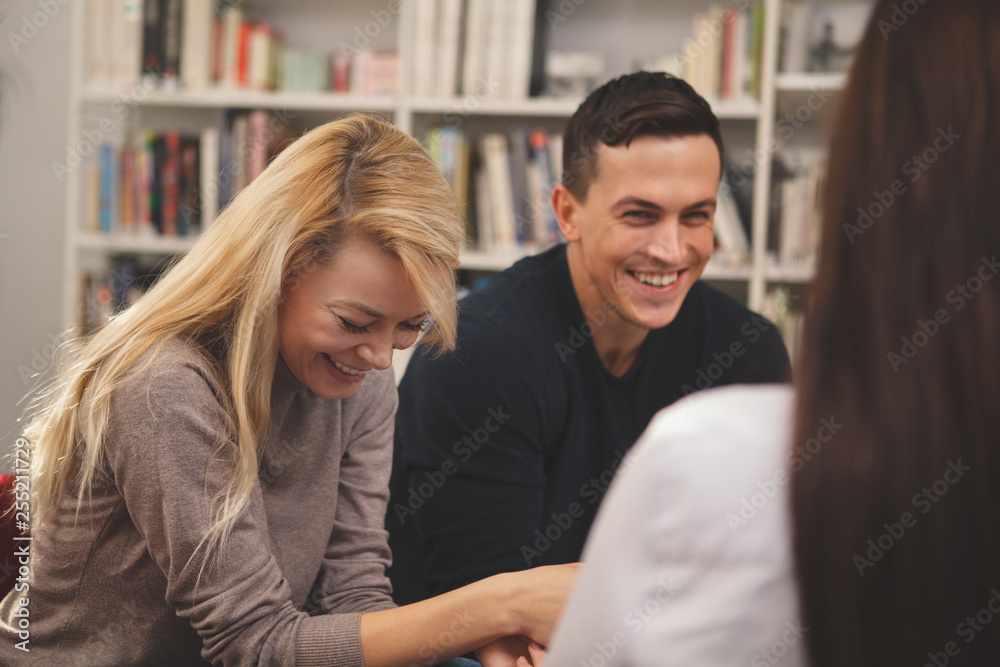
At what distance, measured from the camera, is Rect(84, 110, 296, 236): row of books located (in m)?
2.45

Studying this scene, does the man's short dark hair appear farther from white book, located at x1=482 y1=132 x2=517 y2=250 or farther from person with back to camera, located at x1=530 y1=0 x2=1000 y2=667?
person with back to camera, located at x1=530 y1=0 x2=1000 y2=667

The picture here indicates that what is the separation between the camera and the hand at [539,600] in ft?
3.22

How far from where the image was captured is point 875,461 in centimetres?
48

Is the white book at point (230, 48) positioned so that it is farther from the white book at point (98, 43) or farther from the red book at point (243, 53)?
the white book at point (98, 43)

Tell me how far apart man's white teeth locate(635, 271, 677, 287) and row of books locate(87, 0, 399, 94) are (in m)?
1.22

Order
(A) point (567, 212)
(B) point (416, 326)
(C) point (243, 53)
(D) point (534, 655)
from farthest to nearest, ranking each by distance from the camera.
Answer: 1. (C) point (243, 53)
2. (A) point (567, 212)
3. (B) point (416, 326)
4. (D) point (534, 655)

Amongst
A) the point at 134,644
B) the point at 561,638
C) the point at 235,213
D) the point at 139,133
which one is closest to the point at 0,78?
the point at 139,133

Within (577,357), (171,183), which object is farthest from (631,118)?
(171,183)

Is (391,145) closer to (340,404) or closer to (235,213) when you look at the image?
(235,213)

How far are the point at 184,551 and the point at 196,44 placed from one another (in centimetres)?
192

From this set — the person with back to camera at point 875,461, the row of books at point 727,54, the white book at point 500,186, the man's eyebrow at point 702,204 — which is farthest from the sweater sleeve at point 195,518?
the row of books at point 727,54

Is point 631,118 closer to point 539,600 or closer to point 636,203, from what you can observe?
point 636,203

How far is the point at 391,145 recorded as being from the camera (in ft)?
3.54

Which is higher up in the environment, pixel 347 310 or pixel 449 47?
pixel 449 47
